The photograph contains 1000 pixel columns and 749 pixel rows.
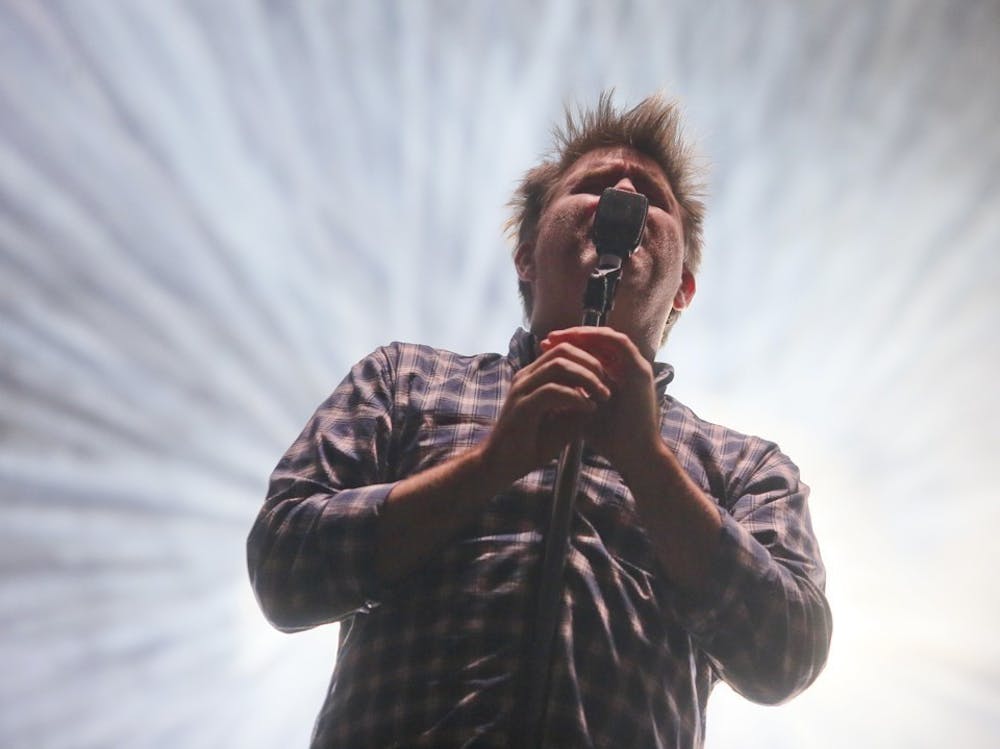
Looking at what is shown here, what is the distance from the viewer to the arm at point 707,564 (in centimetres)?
86

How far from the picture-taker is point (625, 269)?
1.26 meters

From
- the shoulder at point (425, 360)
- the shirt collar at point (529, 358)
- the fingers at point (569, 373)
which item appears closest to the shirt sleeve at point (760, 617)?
the fingers at point (569, 373)

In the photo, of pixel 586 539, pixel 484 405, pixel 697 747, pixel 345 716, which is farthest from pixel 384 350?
pixel 697 747

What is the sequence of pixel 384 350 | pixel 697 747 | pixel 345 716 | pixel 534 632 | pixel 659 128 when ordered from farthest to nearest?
pixel 659 128, pixel 384 350, pixel 697 747, pixel 345 716, pixel 534 632

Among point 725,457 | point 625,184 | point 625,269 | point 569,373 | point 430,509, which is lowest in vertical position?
point 430,509

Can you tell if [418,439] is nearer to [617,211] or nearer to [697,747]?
[617,211]

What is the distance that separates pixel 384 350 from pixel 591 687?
621mm

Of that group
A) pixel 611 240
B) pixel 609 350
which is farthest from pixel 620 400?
pixel 611 240

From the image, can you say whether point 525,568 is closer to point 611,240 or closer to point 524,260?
point 611,240

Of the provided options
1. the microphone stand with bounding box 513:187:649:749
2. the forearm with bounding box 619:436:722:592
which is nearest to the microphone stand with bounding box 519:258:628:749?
the microphone stand with bounding box 513:187:649:749

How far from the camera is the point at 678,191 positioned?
1.85 m

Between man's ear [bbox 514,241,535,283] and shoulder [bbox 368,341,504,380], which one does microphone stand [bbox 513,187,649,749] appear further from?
man's ear [bbox 514,241,535,283]

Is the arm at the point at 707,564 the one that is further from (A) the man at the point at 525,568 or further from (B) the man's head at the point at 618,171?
(B) the man's head at the point at 618,171

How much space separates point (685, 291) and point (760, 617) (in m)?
0.99
